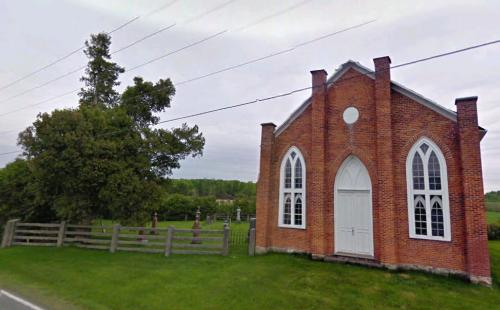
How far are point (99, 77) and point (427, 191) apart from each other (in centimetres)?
2069

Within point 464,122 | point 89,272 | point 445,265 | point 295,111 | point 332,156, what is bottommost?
A: point 89,272

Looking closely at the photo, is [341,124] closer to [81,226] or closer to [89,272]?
[89,272]

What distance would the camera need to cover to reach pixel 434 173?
9.95 metres

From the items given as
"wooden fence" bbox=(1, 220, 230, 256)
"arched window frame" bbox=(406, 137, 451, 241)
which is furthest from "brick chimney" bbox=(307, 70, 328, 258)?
"wooden fence" bbox=(1, 220, 230, 256)

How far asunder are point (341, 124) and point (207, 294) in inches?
324

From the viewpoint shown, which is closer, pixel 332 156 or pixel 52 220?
pixel 332 156

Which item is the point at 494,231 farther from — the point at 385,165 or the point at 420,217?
the point at 385,165

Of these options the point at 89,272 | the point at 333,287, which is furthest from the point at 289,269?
the point at 89,272

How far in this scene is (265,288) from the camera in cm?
819

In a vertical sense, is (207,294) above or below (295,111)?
below

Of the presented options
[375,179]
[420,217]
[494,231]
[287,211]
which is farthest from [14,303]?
[494,231]

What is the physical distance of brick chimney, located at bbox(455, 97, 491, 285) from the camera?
344 inches

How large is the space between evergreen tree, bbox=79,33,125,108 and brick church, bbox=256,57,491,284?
13013 millimetres

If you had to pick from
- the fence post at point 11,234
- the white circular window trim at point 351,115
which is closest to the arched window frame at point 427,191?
the white circular window trim at point 351,115
